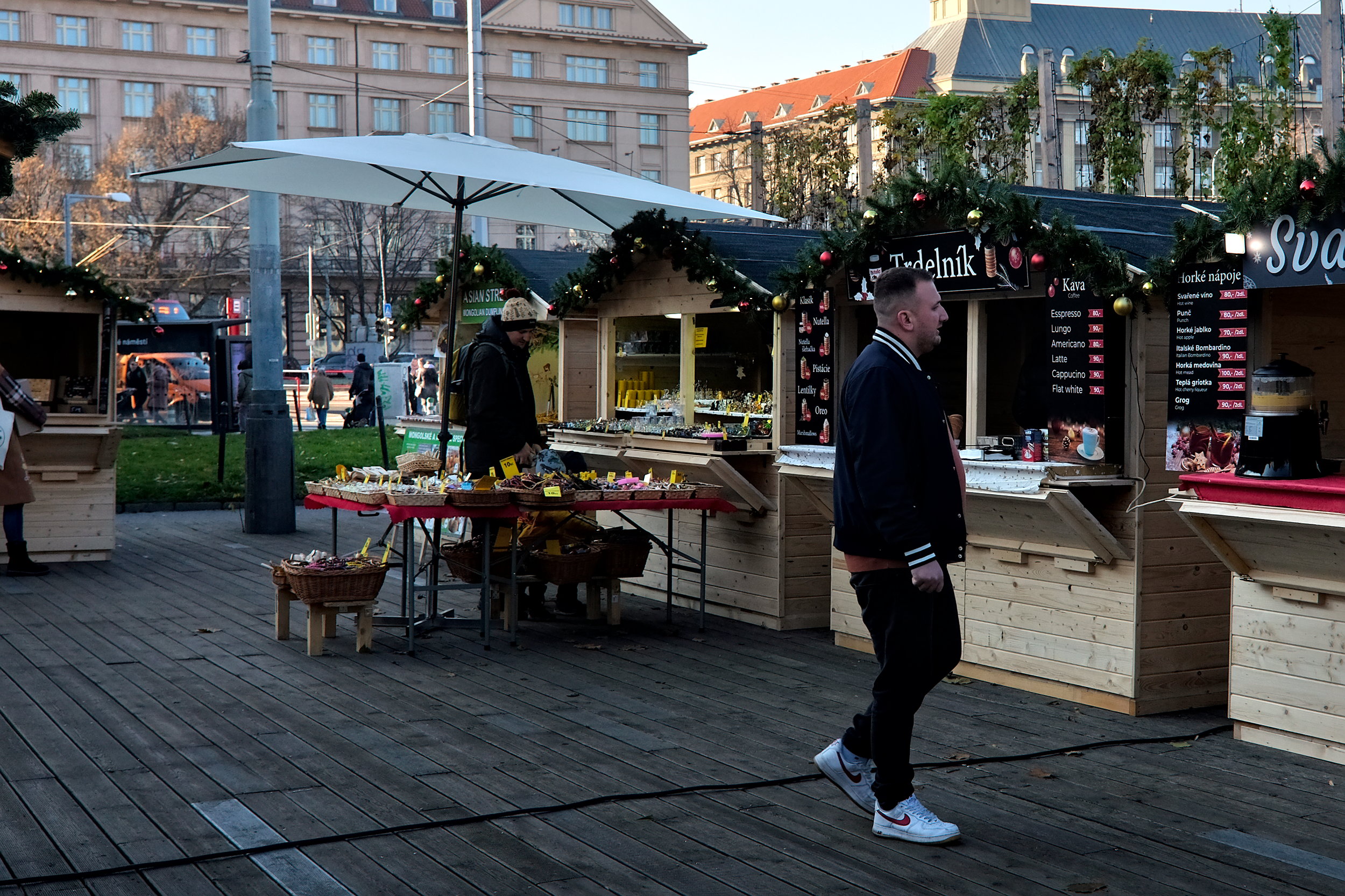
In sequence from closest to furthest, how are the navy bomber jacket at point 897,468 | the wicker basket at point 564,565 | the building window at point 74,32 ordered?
the navy bomber jacket at point 897,468 → the wicker basket at point 564,565 → the building window at point 74,32

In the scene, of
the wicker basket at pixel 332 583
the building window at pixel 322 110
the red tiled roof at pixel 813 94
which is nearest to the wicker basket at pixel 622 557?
the wicker basket at pixel 332 583

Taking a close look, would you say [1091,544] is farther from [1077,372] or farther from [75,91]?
[75,91]

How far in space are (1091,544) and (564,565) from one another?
125 inches

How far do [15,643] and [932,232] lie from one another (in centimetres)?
561

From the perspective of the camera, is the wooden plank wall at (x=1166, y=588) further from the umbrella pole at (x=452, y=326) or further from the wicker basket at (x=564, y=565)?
the umbrella pole at (x=452, y=326)

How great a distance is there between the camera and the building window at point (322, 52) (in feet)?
215

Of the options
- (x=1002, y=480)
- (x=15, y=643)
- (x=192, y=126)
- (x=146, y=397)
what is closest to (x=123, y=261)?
(x=192, y=126)

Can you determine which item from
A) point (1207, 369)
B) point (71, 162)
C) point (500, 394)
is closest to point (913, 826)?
point (1207, 369)

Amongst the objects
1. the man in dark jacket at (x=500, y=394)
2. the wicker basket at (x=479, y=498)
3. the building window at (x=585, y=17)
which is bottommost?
the wicker basket at (x=479, y=498)

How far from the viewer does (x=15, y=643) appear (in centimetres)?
795

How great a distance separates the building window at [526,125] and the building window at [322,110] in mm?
8582

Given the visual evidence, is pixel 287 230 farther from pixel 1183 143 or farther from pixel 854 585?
pixel 854 585

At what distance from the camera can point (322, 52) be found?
66188mm

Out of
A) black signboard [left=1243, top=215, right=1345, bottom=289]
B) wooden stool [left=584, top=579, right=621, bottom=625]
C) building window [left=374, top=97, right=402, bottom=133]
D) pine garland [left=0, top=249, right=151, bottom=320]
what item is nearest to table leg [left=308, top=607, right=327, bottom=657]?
wooden stool [left=584, top=579, right=621, bottom=625]
